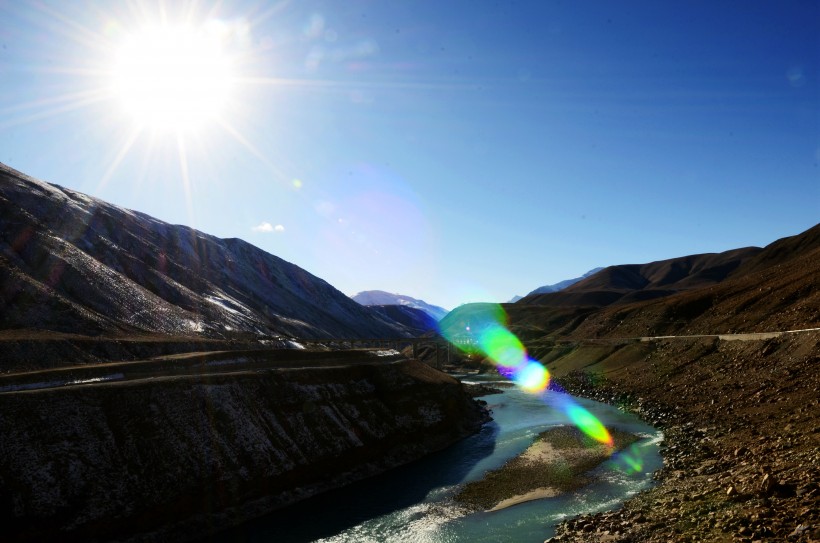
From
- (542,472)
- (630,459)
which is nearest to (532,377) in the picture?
(630,459)

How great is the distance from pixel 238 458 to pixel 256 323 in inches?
4645

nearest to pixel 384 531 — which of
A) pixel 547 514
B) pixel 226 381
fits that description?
pixel 547 514

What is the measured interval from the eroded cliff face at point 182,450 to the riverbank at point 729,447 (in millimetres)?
24272

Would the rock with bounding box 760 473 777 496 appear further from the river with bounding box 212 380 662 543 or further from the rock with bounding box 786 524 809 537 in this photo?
the river with bounding box 212 380 662 543

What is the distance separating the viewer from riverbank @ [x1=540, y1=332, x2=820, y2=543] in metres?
23.8

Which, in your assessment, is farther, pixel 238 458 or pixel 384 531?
pixel 238 458

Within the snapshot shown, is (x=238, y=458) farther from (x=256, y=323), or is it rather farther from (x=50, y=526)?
(x=256, y=323)

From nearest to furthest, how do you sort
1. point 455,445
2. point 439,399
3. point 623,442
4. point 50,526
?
point 50,526, point 623,442, point 455,445, point 439,399

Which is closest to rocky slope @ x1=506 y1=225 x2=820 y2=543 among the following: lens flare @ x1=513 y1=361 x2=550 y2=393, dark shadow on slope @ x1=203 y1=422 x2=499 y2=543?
lens flare @ x1=513 y1=361 x2=550 y2=393

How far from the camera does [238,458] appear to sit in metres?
A: 41.5

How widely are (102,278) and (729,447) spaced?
124483mm

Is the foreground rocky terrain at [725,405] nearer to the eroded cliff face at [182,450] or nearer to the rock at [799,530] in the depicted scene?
the rock at [799,530]

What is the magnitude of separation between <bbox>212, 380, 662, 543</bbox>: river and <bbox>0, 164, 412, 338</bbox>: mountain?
7085cm

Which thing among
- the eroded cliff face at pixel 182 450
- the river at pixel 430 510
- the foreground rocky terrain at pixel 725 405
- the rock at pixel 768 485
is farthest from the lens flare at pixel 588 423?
the rock at pixel 768 485
